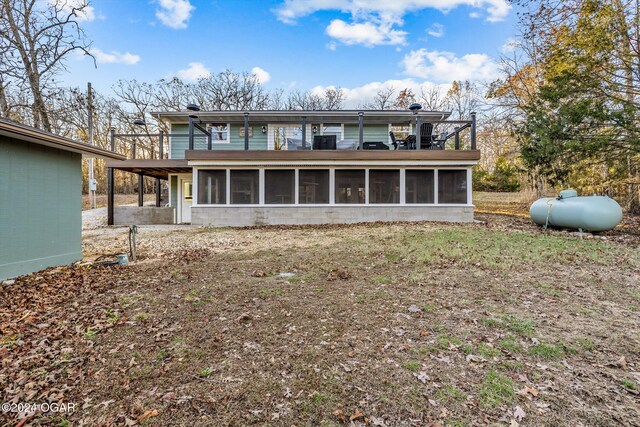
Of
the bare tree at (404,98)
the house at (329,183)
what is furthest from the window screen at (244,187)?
the bare tree at (404,98)

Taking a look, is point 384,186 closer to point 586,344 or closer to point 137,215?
point 586,344

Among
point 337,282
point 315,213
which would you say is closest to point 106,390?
point 337,282

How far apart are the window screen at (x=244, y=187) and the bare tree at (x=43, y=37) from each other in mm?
6321

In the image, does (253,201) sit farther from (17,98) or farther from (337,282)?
(17,98)

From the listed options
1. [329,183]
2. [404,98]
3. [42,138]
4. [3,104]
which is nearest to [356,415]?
[42,138]

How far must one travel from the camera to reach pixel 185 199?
14.0 metres

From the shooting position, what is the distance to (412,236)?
27.6 ft

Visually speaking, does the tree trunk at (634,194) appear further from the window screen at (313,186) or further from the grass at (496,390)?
the grass at (496,390)

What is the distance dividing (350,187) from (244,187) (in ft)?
13.2

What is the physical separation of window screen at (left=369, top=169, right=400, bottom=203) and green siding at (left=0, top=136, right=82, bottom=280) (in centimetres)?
879

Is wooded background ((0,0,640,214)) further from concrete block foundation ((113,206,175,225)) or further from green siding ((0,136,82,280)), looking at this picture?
green siding ((0,136,82,280))

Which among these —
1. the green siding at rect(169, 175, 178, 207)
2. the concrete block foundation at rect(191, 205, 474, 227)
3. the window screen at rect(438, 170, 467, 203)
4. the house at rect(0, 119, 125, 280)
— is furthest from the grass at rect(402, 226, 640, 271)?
the green siding at rect(169, 175, 178, 207)

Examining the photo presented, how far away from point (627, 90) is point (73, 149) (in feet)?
51.3

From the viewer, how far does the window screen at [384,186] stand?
1142cm
